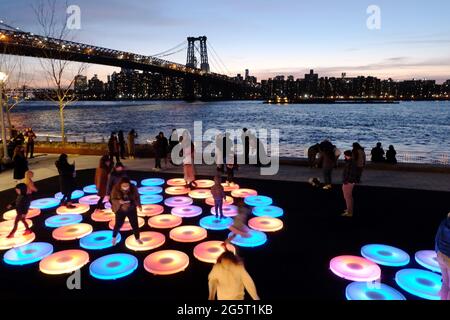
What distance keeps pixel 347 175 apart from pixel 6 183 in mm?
12069

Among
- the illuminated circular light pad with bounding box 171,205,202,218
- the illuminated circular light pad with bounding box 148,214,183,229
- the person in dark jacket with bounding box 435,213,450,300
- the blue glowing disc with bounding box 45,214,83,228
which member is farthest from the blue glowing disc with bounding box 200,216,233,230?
the person in dark jacket with bounding box 435,213,450,300

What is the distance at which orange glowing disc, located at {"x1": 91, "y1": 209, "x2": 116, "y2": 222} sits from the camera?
27.9 ft

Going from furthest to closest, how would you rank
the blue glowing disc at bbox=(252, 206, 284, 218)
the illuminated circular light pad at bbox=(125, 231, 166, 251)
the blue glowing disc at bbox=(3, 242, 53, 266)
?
the blue glowing disc at bbox=(252, 206, 284, 218)
the illuminated circular light pad at bbox=(125, 231, 166, 251)
the blue glowing disc at bbox=(3, 242, 53, 266)

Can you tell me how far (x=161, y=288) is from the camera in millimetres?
5375

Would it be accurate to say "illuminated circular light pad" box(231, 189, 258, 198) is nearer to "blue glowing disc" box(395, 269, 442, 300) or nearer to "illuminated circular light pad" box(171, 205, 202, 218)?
"illuminated circular light pad" box(171, 205, 202, 218)

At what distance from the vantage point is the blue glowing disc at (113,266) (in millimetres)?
5699

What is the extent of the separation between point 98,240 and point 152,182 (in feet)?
16.9

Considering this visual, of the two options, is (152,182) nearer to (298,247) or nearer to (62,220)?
(62,220)

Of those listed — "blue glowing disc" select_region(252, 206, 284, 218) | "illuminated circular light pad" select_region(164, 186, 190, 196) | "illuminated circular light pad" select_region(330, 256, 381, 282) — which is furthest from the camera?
"illuminated circular light pad" select_region(164, 186, 190, 196)

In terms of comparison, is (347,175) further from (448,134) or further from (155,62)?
(155,62)

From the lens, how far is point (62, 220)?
8.30 m

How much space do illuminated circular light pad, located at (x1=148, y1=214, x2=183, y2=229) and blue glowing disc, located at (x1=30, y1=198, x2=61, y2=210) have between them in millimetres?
3451
